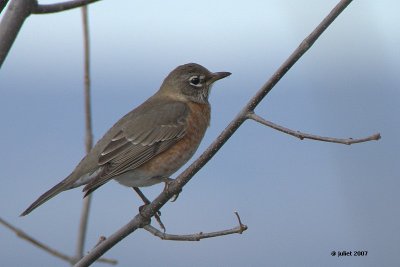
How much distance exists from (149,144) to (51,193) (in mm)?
1200

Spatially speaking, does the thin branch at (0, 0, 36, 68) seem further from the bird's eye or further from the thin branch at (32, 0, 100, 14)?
the bird's eye

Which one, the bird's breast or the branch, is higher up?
the bird's breast

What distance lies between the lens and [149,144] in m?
5.14

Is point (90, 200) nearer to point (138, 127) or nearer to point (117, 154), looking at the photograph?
point (117, 154)

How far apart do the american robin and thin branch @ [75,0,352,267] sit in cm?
105

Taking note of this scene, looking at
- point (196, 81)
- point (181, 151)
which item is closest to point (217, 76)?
point (196, 81)

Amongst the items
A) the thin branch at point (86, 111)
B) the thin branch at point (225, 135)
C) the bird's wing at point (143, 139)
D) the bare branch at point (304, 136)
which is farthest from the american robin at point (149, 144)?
the bare branch at point (304, 136)

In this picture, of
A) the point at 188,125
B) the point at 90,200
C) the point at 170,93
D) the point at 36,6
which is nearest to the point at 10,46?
the point at 36,6

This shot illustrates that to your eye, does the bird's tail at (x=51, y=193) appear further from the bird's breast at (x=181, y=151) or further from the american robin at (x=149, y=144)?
the bird's breast at (x=181, y=151)

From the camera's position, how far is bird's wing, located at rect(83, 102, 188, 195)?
4.81 m

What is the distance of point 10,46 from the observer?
92.3 inches

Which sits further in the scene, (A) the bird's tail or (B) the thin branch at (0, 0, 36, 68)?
Result: (A) the bird's tail

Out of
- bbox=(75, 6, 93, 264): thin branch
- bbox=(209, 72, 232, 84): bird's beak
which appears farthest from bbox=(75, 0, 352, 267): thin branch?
bbox=(209, 72, 232, 84): bird's beak

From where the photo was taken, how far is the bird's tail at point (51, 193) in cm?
391
